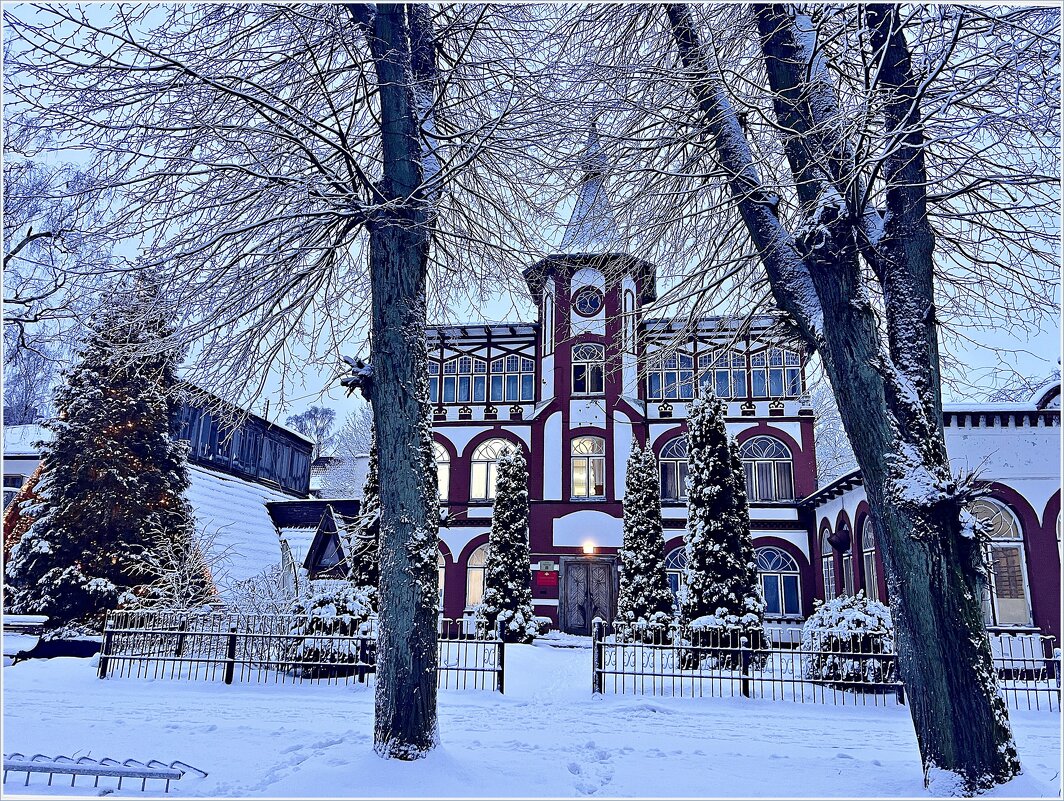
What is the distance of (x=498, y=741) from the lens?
738cm

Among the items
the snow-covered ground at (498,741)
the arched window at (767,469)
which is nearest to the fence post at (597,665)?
the snow-covered ground at (498,741)

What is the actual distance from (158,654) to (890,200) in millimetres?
13775

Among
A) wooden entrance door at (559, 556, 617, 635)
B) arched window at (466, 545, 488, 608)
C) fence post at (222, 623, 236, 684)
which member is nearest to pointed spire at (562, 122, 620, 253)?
fence post at (222, 623, 236, 684)

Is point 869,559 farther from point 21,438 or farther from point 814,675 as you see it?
point 21,438

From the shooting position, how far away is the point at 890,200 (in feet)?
20.0

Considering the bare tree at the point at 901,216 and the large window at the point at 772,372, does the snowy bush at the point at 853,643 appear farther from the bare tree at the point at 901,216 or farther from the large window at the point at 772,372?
the large window at the point at 772,372

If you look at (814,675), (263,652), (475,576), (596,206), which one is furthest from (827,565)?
(596,206)

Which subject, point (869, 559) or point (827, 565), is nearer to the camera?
point (869, 559)

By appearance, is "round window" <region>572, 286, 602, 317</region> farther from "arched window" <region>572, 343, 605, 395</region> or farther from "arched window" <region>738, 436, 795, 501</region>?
"arched window" <region>738, 436, 795, 501</region>

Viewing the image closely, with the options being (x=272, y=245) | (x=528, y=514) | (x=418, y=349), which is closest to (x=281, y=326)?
(x=272, y=245)

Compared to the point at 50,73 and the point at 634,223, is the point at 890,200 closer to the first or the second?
the point at 634,223

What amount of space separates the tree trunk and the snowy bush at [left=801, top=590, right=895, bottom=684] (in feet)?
25.0

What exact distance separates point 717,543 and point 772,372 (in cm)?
1024

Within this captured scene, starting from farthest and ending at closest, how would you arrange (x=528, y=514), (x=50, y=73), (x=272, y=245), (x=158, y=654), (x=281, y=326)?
(x=528, y=514), (x=158, y=654), (x=281, y=326), (x=272, y=245), (x=50, y=73)
